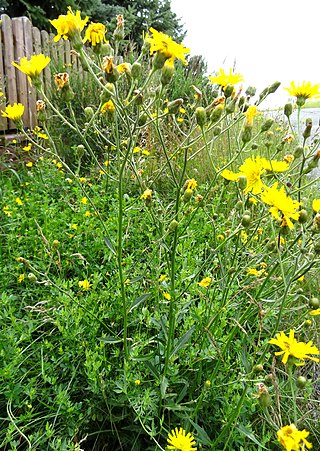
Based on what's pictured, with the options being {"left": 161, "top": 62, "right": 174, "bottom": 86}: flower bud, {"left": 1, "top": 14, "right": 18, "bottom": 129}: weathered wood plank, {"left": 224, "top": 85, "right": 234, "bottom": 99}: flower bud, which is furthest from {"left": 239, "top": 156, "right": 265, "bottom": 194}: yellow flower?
{"left": 1, "top": 14, "right": 18, "bottom": 129}: weathered wood plank

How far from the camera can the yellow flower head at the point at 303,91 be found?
148 centimetres

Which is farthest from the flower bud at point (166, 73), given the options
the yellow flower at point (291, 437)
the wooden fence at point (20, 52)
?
the wooden fence at point (20, 52)

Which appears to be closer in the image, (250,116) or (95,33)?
(95,33)

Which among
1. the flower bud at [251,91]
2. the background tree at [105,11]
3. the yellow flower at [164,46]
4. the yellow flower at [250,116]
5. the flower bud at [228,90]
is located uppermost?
the background tree at [105,11]

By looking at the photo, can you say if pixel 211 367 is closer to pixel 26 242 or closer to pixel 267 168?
pixel 267 168

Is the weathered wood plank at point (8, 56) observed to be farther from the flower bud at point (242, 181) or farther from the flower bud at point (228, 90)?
the flower bud at point (242, 181)

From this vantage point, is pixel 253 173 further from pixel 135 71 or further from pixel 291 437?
pixel 291 437

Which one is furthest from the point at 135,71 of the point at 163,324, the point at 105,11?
the point at 105,11

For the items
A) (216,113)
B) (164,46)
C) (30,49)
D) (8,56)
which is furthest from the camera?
(30,49)

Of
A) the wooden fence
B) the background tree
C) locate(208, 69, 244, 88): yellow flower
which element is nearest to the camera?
locate(208, 69, 244, 88): yellow flower

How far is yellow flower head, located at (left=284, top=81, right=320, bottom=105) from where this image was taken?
1.48 metres

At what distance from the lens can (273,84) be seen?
154 centimetres

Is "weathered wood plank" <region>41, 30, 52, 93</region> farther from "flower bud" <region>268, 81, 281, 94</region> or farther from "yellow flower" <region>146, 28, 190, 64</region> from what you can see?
"yellow flower" <region>146, 28, 190, 64</region>

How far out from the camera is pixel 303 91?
1.49 metres
